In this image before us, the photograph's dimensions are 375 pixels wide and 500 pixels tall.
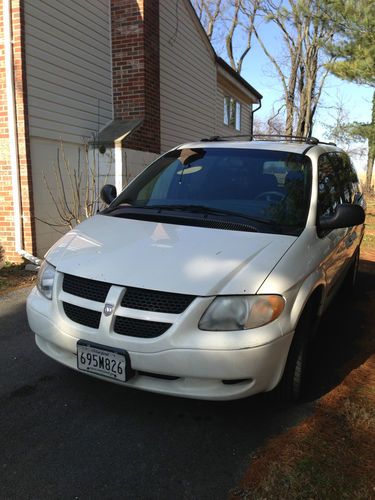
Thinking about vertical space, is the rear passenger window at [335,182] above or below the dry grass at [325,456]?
above

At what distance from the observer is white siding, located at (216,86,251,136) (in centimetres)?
1512

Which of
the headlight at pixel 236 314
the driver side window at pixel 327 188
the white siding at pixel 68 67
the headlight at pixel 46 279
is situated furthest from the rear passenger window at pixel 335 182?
the white siding at pixel 68 67

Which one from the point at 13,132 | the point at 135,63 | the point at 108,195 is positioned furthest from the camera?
the point at 135,63

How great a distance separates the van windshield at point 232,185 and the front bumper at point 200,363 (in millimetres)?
1078

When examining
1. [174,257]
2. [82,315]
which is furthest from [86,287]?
[174,257]

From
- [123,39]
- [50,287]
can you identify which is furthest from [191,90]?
[50,287]

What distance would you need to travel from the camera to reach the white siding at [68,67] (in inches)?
274

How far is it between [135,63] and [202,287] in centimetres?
733

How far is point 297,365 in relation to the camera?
307 centimetres

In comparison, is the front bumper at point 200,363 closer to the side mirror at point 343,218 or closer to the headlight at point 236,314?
the headlight at point 236,314

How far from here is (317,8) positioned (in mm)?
16359

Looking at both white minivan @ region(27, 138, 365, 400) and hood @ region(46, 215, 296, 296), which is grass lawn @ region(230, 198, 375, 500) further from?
hood @ region(46, 215, 296, 296)

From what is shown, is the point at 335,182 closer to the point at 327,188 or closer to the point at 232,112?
the point at 327,188

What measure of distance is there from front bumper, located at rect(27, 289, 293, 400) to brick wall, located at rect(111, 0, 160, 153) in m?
6.47
